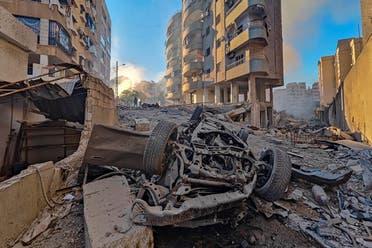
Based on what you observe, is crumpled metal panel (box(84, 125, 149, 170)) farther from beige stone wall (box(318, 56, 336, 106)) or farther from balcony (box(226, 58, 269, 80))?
beige stone wall (box(318, 56, 336, 106))

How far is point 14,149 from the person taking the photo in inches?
264

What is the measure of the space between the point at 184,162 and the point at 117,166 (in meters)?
1.54

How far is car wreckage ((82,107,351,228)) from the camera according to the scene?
2.63m

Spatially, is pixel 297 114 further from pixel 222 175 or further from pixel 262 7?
pixel 222 175

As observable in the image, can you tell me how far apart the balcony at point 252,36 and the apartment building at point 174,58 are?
26607 mm

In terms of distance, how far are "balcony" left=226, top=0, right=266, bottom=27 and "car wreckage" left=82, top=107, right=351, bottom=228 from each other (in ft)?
69.5

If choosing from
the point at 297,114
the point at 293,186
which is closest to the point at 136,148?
the point at 293,186

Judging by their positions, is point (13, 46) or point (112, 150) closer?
point (112, 150)

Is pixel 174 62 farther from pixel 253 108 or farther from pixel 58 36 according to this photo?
pixel 58 36

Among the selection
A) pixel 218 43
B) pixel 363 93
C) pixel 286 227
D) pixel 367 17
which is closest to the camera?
pixel 286 227

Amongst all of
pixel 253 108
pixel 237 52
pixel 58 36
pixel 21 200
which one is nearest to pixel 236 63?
pixel 237 52

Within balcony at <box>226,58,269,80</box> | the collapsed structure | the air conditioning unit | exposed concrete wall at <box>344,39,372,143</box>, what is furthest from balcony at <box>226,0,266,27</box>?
exposed concrete wall at <box>344,39,372,143</box>

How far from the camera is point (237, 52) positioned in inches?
990

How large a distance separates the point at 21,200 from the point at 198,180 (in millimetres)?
2718
